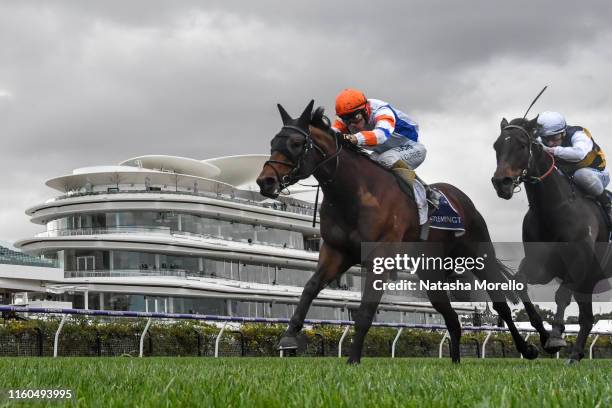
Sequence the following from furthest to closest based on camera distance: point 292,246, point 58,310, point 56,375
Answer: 1. point 292,246
2. point 58,310
3. point 56,375

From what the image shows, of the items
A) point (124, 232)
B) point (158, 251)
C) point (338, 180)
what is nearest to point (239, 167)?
point (124, 232)

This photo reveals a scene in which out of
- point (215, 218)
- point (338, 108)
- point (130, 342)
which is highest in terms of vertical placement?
point (215, 218)

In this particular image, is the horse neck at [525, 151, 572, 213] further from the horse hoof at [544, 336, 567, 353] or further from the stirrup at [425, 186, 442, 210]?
the horse hoof at [544, 336, 567, 353]

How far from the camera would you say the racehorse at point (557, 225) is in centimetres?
808

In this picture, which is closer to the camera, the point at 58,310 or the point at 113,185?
the point at 58,310

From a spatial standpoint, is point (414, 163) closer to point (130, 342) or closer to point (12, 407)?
point (12, 407)

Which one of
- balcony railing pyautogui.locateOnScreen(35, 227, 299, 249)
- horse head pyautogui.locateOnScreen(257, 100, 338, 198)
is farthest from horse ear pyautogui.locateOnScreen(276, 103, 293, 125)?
balcony railing pyautogui.locateOnScreen(35, 227, 299, 249)

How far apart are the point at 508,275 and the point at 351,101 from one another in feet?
9.76

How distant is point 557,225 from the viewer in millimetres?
8422

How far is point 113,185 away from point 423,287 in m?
62.7

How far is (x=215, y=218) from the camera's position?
227ft

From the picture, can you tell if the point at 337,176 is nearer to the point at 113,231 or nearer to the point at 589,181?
the point at 589,181

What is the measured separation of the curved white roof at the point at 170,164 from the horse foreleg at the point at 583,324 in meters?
68.2

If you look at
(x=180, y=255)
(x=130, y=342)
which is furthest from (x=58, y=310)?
(x=180, y=255)
